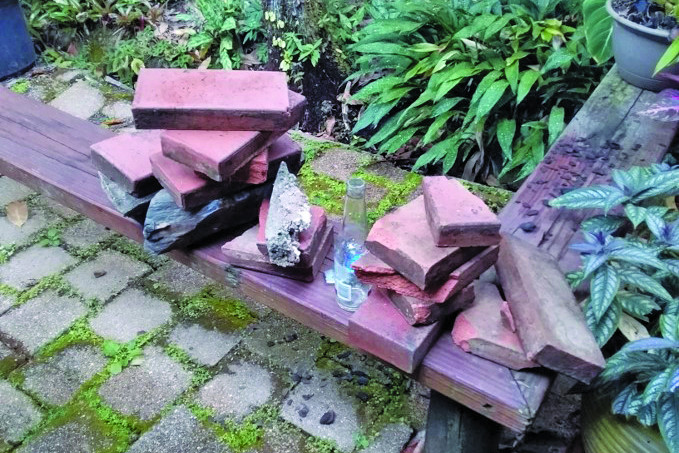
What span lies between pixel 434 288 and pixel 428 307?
0.17 feet

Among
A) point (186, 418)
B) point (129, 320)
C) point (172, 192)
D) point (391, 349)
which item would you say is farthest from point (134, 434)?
point (391, 349)

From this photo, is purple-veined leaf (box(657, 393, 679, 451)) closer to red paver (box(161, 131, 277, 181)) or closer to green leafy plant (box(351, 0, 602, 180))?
red paver (box(161, 131, 277, 181))

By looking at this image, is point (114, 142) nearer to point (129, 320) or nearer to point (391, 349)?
point (129, 320)

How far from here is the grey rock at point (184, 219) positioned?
2.08 meters

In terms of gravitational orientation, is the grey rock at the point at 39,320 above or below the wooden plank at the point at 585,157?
→ below

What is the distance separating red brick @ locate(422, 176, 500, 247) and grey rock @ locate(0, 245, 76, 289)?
1.95 m

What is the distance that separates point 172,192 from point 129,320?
89 centimetres

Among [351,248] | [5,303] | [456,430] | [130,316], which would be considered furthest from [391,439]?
[5,303]

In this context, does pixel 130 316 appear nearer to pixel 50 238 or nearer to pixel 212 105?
pixel 50 238

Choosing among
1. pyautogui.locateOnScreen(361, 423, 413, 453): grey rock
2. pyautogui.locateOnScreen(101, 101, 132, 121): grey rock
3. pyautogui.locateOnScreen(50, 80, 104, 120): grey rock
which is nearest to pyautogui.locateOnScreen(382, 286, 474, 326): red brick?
pyautogui.locateOnScreen(361, 423, 413, 453): grey rock

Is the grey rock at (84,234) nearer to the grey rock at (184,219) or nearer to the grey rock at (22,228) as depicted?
the grey rock at (22,228)

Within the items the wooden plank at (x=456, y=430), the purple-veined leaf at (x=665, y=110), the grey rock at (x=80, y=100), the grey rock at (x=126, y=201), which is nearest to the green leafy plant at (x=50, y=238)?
the grey rock at (x=126, y=201)

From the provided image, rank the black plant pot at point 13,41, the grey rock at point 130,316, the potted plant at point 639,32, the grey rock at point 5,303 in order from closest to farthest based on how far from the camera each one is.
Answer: the potted plant at point 639,32
the grey rock at point 130,316
the grey rock at point 5,303
the black plant pot at point 13,41

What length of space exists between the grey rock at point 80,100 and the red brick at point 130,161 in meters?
1.91
